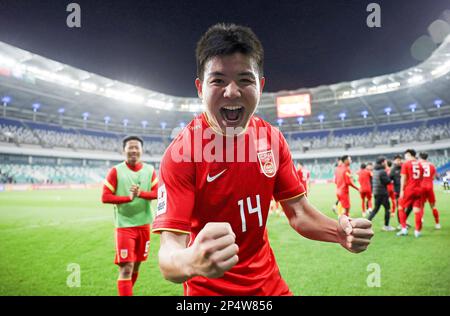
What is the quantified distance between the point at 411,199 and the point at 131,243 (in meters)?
6.75

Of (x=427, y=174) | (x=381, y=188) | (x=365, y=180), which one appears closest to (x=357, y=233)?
(x=427, y=174)

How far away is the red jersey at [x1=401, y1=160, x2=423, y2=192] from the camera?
6.96 metres

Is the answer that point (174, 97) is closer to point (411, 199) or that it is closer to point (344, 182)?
point (344, 182)

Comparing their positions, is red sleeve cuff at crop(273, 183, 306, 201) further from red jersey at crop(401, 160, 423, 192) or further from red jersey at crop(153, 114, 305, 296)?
red jersey at crop(401, 160, 423, 192)

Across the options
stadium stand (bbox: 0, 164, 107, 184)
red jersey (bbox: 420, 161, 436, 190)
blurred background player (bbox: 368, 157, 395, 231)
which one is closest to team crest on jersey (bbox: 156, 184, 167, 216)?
red jersey (bbox: 420, 161, 436, 190)

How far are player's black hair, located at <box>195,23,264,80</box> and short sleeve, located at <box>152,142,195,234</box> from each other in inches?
20.7

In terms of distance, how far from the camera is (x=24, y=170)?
3105 cm

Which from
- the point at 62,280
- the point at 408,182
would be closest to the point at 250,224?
the point at 62,280

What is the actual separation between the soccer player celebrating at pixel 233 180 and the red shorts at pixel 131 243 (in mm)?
2444

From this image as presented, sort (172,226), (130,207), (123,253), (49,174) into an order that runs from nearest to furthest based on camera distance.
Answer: (172,226)
(123,253)
(130,207)
(49,174)

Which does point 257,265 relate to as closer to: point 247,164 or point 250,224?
point 250,224

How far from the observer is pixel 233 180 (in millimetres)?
1638

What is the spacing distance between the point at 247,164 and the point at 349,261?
474 centimetres

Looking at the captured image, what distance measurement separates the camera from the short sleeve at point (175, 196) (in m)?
1.43
